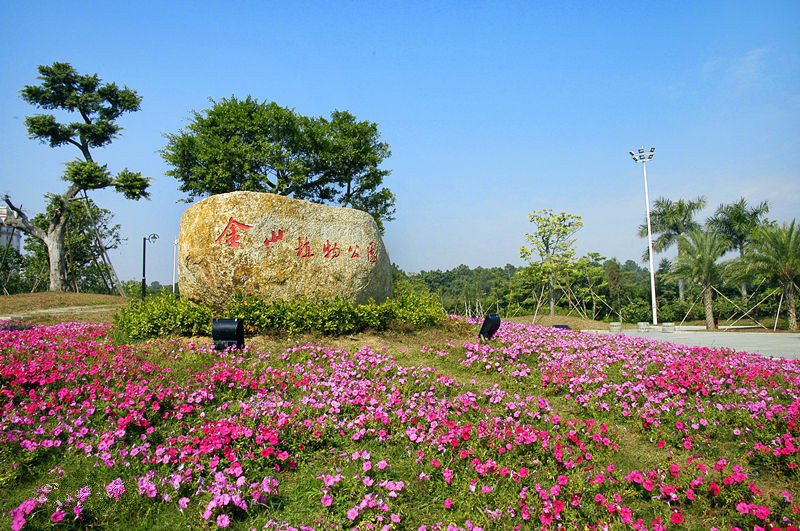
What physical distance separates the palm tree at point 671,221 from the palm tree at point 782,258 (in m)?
12.2

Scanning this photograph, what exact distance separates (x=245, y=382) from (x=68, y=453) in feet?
5.40

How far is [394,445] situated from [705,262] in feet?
77.0

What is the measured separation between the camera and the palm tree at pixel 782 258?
1850cm

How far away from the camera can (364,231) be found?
9039 millimetres

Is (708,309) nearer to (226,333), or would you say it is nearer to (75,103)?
(226,333)

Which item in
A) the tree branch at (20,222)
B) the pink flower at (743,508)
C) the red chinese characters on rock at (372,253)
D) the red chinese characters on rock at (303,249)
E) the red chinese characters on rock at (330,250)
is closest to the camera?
the pink flower at (743,508)

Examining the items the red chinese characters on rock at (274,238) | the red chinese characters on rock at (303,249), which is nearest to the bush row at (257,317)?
the red chinese characters on rock at (303,249)

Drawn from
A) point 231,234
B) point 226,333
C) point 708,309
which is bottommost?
point 708,309

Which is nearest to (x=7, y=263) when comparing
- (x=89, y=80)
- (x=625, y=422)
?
(x=89, y=80)

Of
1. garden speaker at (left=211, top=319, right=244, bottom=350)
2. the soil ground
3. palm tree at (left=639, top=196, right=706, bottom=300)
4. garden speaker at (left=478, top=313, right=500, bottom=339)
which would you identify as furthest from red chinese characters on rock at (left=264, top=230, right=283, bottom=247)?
palm tree at (left=639, top=196, right=706, bottom=300)

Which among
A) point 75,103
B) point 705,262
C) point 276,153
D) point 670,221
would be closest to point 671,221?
point 670,221

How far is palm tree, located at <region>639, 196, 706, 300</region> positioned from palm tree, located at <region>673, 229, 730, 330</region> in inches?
369

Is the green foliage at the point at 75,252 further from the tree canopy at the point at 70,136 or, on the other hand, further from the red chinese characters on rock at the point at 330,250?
the red chinese characters on rock at the point at 330,250

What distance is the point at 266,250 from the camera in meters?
7.92
